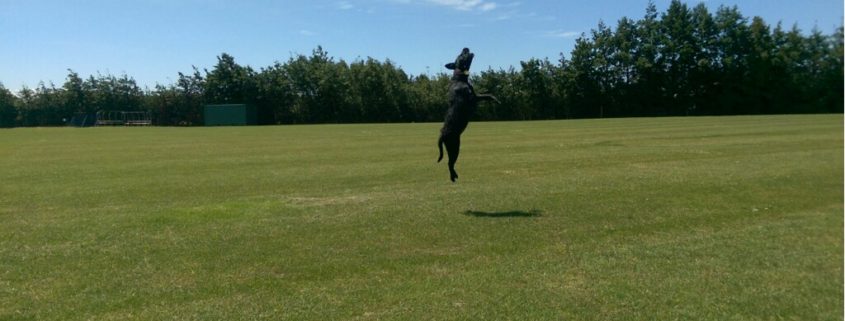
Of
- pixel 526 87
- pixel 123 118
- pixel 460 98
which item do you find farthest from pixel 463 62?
pixel 123 118

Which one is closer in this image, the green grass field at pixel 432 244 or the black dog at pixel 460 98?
the green grass field at pixel 432 244

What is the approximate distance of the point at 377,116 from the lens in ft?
313

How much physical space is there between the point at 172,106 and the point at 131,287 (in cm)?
9932

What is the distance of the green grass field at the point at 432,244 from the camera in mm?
6637

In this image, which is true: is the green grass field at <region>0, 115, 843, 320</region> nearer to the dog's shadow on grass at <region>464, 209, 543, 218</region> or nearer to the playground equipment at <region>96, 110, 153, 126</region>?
the dog's shadow on grass at <region>464, 209, 543, 218</region>

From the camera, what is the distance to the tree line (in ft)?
282

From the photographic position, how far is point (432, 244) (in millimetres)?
9328

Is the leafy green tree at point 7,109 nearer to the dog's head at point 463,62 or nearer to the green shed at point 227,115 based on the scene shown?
the green shed at point 227,115

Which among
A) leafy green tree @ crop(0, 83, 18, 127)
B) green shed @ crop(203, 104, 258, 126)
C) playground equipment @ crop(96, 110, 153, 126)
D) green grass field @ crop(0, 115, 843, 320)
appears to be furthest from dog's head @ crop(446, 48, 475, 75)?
leafy green tree @ crop(0, 83, 18, 127)

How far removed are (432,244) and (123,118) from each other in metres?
102

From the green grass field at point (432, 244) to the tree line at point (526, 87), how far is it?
68.9m

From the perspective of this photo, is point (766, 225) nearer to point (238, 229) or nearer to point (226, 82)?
point (238, 229)

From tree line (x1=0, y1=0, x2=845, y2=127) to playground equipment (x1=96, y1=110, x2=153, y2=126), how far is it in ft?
3.32

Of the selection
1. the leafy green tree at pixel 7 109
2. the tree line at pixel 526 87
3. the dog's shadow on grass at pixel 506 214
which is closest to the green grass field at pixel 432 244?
the dog's shadow on grass at pixel 506 214
